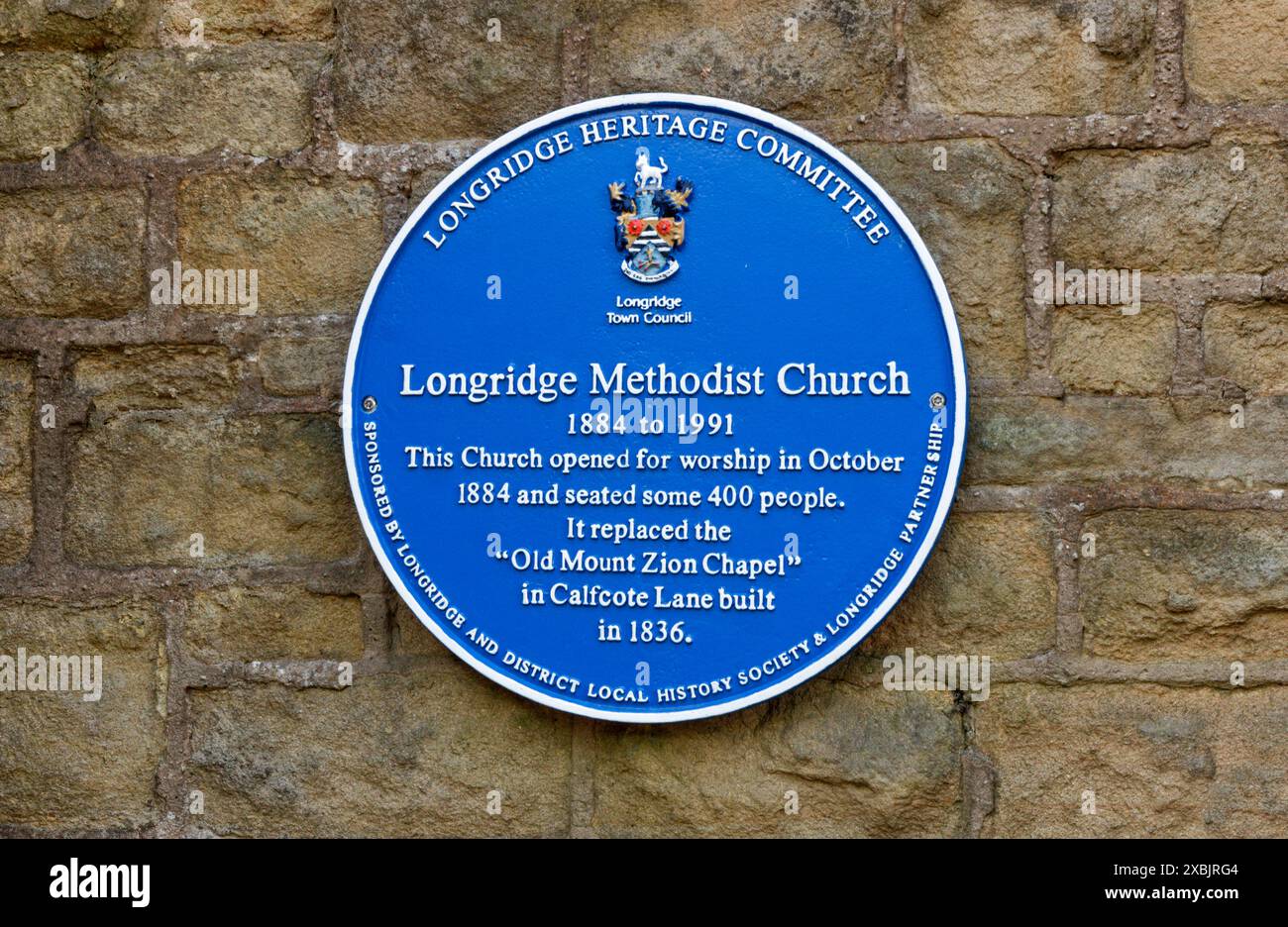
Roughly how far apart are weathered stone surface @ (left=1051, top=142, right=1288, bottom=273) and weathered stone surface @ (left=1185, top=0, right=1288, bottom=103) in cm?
12

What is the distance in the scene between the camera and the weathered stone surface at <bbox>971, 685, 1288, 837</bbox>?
2.63m

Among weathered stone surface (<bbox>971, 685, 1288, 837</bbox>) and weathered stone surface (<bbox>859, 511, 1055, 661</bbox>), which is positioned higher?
weathered stone surface (<bbox>859, 511, 1055, 661</bbox>)

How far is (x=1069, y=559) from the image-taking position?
2.67m

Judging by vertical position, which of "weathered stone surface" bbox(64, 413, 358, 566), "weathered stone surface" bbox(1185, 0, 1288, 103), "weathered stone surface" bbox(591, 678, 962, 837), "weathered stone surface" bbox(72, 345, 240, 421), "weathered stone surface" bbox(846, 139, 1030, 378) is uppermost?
"weathered stone surface" bbox(1185, 0, 1288, 103)

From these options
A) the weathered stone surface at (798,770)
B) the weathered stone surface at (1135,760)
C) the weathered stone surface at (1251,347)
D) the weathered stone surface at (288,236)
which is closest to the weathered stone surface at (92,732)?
the weathered stone surface at (288,236)

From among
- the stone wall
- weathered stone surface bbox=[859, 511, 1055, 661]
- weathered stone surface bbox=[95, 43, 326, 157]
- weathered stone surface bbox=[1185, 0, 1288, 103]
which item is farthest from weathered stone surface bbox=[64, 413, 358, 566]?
weathered stone surface bbox=[1185, 0, 1288, 103]

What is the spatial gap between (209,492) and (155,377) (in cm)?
29

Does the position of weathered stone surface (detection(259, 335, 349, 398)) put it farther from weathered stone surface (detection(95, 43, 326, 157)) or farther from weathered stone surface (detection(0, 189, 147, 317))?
weathered stone surface (detection(95, 43, 326, 157))

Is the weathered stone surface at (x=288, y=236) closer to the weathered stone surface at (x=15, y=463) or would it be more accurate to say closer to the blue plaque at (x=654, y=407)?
the blue plaque at (x=654, y=407)

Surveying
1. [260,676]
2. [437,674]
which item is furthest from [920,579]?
[260,676]

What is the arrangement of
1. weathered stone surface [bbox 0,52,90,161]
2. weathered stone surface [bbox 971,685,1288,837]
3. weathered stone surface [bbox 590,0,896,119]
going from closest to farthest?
weathered stone surface [bbox 971,685,1288,837], weathered stone surface [bbox 590,0,896,119], weathered stone surface [bbox 0,52,90,161]

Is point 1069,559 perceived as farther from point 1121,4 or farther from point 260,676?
point 260,676

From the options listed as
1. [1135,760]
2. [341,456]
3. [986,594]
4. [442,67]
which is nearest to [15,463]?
[341,456]

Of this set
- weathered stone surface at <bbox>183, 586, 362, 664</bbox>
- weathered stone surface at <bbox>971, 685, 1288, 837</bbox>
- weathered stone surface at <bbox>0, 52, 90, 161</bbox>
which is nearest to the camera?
weathered stone surface at <bbox>971, 685, 1288, 837</bbox>
